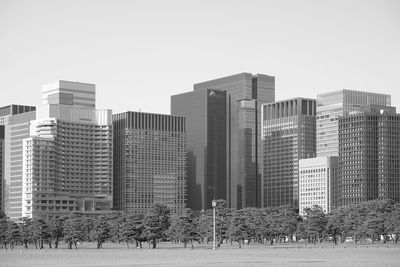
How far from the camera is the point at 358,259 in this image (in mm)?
117500

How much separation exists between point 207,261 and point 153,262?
6.82m

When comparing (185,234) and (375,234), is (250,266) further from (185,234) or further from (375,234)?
(375,234)

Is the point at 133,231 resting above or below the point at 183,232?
above

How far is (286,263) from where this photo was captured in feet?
362

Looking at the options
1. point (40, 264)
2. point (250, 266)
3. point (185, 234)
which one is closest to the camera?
point (250, 266)

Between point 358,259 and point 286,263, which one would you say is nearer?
point 286,263

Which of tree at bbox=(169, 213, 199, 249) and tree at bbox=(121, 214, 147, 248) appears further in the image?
tree at bbox=(121, 214, 147, 248)

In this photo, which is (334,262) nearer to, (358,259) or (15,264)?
(358,259)

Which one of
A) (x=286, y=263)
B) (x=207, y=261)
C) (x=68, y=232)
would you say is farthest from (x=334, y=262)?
(x=68, y=232)

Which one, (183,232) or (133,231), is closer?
(183,232)

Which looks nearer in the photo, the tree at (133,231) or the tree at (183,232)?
the tree at (183,232)

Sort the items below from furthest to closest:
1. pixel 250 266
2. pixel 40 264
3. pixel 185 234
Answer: pixel 185 234 < pixel 40 264 < pixel 250 266

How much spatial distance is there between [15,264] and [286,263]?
1323 inches

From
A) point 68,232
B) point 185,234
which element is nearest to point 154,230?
point 185,234
